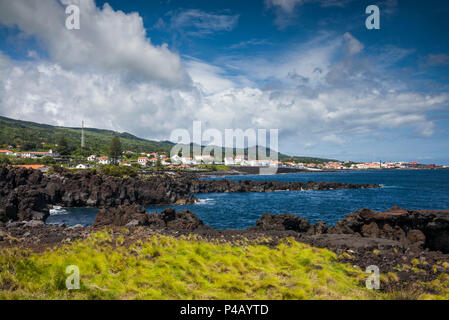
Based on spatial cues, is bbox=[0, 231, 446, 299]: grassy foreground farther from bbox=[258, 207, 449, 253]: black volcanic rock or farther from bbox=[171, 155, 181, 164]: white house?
bbox=[171, 155, 181, 164]: white house

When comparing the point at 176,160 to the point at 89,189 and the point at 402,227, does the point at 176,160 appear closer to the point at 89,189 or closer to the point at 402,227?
the point at 89,189

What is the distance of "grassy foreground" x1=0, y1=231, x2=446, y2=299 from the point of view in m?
6.79

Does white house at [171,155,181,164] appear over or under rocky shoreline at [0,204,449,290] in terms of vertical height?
over

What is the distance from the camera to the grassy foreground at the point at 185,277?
6.79 m

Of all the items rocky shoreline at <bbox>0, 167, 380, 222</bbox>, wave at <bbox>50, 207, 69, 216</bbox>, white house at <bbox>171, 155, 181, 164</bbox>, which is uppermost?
white house at <bbox>171, 155, 181, 164</bbox>

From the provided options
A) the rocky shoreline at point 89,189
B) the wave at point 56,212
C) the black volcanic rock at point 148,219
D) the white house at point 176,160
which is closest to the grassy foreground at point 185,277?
the black volcanic rock at point 148,219

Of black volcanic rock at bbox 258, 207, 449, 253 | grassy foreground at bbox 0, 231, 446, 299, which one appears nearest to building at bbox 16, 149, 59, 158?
black volcanic rock at bbox 258, 207, 449, 253

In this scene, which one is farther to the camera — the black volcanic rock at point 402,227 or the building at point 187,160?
the building at point 187,160

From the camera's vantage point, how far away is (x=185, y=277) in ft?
25.8

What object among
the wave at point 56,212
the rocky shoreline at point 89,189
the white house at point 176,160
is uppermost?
the white house at point 176,160

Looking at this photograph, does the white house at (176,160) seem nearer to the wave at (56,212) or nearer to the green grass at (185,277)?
the wave at (56,212)

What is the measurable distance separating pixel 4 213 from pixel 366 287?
34.4m
